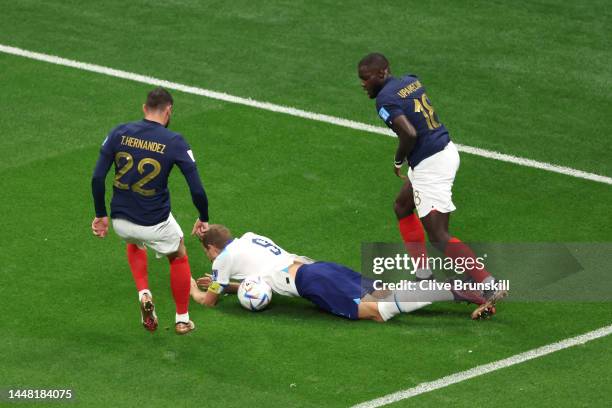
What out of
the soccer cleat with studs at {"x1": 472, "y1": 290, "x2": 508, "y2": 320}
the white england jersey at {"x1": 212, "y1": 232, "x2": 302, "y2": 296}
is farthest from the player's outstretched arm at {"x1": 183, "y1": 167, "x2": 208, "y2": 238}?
the soccer cleat with studs at {"x1": 472, "y1": 290, "x2": 508, "y2": 320}

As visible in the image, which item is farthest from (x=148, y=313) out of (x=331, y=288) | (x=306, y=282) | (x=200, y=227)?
(x=331, y=288)

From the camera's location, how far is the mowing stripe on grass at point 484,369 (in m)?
10.8

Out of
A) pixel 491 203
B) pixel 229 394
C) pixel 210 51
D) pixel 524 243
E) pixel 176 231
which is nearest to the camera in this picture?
pixel 229 394

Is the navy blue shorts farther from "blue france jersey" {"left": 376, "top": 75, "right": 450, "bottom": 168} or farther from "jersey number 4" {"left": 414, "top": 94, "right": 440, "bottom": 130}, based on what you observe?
"jersey number 4" {"left": 414, "top": 94, "right": 440, "bottom": 130}

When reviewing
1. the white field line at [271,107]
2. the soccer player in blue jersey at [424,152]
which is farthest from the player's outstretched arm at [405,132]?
the white field line at [271,107]

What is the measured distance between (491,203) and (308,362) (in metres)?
4.13

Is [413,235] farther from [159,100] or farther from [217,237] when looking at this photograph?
[159,100]

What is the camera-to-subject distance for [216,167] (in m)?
15.5

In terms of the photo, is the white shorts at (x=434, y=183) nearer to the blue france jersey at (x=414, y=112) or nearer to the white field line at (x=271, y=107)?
the blue france jersey at (x=414, y=112)

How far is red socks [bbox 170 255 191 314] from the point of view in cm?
1188

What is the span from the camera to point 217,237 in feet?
41.3

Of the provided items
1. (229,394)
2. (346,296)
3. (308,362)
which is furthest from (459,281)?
(229,394)

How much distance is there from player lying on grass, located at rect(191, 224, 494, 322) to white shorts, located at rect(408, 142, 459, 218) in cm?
81

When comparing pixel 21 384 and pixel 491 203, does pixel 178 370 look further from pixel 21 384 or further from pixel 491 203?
pixel 491 203
